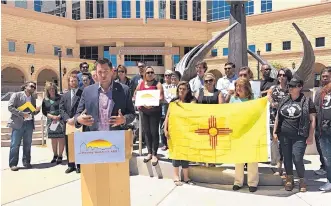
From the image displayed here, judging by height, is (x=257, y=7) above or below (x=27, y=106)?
above

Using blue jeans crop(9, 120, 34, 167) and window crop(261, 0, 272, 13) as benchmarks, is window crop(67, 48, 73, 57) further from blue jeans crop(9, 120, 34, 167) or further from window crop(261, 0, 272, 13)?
blue jeans crop(9, 120, 34, 167)

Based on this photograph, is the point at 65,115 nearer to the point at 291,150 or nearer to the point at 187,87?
the point at 187,87

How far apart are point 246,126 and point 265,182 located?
1.07 meters

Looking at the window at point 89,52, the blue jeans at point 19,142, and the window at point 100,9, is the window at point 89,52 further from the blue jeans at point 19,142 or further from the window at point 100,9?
the blue jeans at point 19,142

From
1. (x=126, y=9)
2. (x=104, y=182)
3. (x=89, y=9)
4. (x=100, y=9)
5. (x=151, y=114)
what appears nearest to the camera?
(x=104, y=182)

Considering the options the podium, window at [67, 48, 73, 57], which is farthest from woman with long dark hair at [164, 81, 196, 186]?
window at [67, 48, 73, 57]

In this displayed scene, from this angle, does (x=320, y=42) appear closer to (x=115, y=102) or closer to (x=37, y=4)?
(x=115, y=102)

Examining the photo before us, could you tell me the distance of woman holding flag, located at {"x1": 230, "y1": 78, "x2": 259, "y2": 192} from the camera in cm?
528

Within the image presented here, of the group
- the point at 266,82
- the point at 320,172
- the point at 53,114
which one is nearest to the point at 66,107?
the point at 53,114

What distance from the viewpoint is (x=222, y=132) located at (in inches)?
209

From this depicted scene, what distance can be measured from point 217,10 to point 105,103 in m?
53.1

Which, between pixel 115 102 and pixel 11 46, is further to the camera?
pixel 11 46

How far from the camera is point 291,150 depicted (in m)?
5.21

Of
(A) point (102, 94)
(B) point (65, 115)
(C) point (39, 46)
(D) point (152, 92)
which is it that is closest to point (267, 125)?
(D) point (152, 92)
